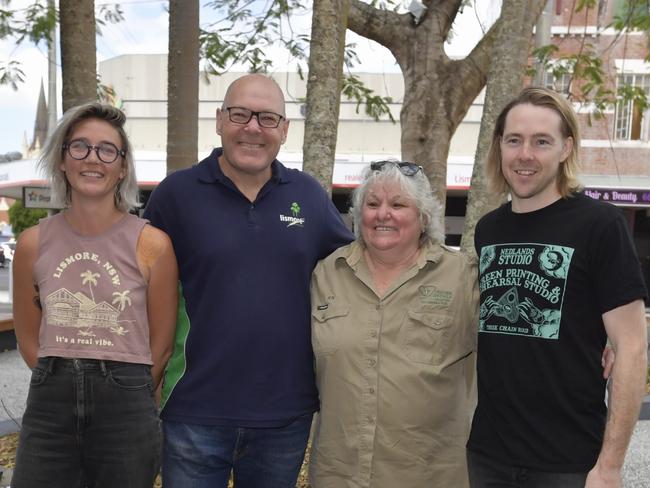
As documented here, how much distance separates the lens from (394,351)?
283cm

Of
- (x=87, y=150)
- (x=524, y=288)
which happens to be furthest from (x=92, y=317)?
(x=524, y=288)

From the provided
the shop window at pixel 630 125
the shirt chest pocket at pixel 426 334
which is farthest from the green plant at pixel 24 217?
the shirt chest pocket at pixel 426 334

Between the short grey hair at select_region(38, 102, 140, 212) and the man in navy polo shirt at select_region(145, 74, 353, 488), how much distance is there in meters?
0.21

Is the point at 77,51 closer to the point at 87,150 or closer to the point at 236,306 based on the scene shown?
the point at 87,150

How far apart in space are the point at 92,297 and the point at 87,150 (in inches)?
23.4

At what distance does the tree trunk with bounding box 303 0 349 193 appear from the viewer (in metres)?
4.43

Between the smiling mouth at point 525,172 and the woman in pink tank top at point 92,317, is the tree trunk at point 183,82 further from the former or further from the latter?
the smiling mouth at point 525,172

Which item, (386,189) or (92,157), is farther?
(386,189)

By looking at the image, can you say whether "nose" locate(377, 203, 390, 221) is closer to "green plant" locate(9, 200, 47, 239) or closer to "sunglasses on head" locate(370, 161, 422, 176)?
"sunglasses on head" locate(370, 161, 422, 176)

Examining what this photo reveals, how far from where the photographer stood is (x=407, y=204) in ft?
9.71

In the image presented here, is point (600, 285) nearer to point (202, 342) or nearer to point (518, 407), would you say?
point (518, 407)

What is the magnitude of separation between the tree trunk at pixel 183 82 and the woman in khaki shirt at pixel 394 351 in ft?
8.21

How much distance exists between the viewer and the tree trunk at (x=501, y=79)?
537 cm

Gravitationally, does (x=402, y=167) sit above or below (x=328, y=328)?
above
